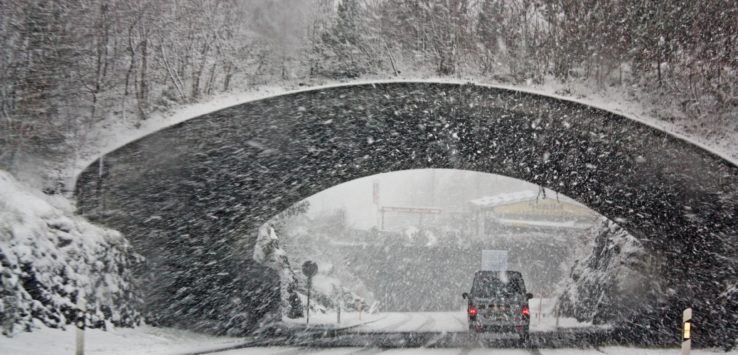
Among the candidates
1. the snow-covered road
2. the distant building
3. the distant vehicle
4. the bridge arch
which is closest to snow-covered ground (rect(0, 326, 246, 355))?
the bridge arch

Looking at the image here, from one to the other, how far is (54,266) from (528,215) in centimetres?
4571

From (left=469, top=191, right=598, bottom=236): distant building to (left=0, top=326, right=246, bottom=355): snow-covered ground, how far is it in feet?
119

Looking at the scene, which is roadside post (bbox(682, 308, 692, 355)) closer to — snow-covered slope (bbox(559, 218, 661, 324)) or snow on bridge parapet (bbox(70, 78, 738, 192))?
snow on bridge parapet (bbox(70, 78, 738, 192))

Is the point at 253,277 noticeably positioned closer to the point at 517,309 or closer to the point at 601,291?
the point at 517,309

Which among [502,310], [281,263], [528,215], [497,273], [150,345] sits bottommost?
[281,263]

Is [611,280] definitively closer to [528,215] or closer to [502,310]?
[502,310]

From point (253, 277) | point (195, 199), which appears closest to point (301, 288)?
point (253, 277)

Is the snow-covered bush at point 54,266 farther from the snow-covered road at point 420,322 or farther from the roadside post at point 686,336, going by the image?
the snow-covered road at point 420,322

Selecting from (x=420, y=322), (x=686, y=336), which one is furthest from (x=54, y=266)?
(x=420, y=322)

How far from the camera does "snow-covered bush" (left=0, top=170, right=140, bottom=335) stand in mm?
10773

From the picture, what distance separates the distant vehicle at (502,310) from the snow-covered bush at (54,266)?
334 inches

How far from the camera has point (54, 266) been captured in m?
12.0

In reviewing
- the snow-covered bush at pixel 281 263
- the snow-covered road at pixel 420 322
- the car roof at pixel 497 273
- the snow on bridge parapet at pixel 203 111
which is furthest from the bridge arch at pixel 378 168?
the snow-covered bush at pixel 281 263

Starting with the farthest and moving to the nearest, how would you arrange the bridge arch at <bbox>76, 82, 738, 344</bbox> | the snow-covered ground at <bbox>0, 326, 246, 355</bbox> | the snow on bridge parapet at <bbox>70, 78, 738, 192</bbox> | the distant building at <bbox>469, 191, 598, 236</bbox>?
the distant building at <bbox>469, 191, 598, 236</bbox> < the bridge arch at <bbox>76, 82, 738, 344</bbox> < the snow on bridge parapet at <bbox>70, 78, 738, 192</bbox> < the snow-covered ground at <bbox>0, 326, 246, 355</bbox>
